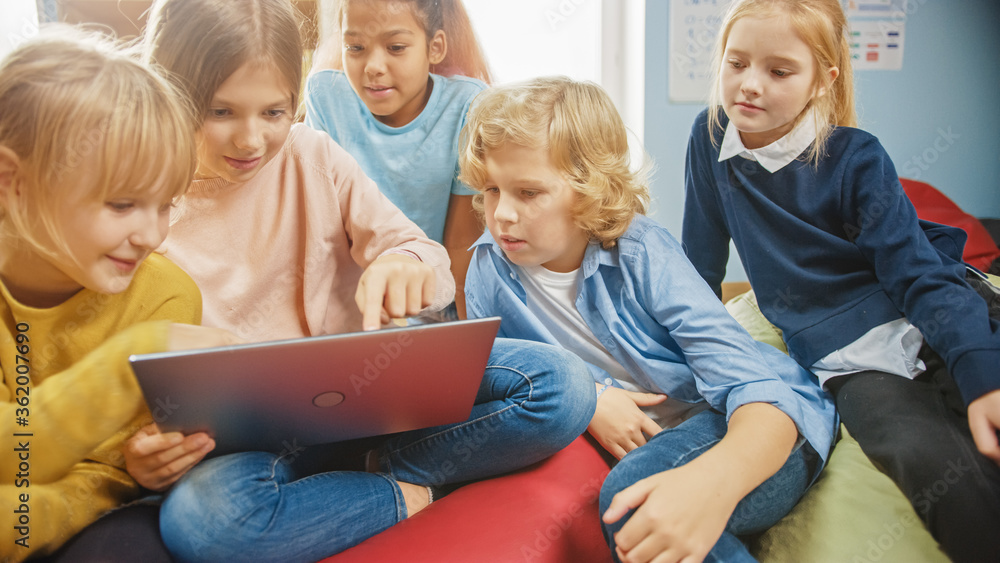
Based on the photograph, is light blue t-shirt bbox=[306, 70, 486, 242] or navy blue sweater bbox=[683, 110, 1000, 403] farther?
light blue t-shirt bbox=[306, 70, 486, 242]

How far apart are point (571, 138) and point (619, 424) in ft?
1.17

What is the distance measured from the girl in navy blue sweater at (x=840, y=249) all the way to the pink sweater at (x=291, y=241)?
0.45 metres

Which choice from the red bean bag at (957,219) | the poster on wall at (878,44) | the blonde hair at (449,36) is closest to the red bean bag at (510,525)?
the blonde hair at (449,36)

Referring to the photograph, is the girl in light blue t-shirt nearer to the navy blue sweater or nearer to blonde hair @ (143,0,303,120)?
blonde hair @ (143,0,303,120)

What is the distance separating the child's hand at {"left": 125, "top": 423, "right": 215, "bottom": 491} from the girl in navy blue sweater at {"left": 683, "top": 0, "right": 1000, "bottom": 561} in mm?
697

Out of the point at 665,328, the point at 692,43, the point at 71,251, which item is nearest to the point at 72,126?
the point at 71,251

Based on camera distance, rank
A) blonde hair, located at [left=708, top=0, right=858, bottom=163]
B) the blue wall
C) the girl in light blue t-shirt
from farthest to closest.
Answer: the blue wall, the girl in light blue t-shirt, blonde hair, located at [left=708, top=0, right=858, bottom=163]

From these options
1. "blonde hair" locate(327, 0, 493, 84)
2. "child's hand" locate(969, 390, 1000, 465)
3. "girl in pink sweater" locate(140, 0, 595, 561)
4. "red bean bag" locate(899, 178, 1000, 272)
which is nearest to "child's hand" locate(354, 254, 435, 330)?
"girl in pink sweater" locate(140, 0, 595, 561)

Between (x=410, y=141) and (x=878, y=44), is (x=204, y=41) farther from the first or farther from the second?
(x=878, y=44)

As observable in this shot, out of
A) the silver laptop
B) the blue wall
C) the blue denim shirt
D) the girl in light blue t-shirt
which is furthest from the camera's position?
the blue wall

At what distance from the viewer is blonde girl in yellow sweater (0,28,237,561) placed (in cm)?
56

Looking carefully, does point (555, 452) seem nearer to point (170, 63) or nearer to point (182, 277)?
point (182, 277)

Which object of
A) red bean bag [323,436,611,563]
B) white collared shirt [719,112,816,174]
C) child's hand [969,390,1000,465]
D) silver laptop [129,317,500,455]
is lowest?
red bean bag [323,436,611,563]

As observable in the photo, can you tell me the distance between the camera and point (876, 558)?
26.2 inches
